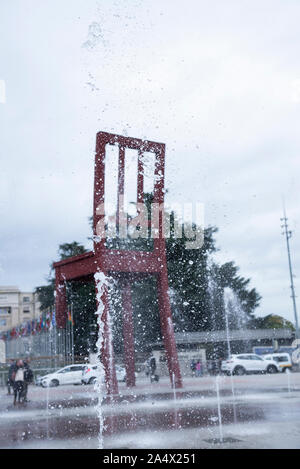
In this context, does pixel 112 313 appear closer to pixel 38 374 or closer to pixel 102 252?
pixel 38 374

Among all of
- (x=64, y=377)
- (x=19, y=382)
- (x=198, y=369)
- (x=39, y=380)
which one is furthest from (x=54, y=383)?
(x=19, y=382)

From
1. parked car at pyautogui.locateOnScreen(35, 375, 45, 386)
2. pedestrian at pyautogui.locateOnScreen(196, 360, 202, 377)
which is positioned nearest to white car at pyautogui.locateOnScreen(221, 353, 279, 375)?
pedestrian at pyautogui.locateOnScreen(196, 360, 202, 377)

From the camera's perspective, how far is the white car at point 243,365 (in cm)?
2417

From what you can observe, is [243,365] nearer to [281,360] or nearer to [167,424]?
[281,360]

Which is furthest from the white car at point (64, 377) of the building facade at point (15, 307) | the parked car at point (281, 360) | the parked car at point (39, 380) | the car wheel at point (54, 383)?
the building facade at point (15, 307)

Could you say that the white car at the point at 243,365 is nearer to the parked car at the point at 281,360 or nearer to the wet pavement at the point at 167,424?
the parked car at the point at 281,360

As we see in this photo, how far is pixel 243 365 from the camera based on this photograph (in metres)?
24.3

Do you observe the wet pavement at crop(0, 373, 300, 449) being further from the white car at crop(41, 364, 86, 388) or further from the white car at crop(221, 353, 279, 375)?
the white car at crop(221, 353, 279, 375)

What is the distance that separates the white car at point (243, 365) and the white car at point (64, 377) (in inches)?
266

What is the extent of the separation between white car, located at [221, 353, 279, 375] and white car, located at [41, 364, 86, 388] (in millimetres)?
6768
